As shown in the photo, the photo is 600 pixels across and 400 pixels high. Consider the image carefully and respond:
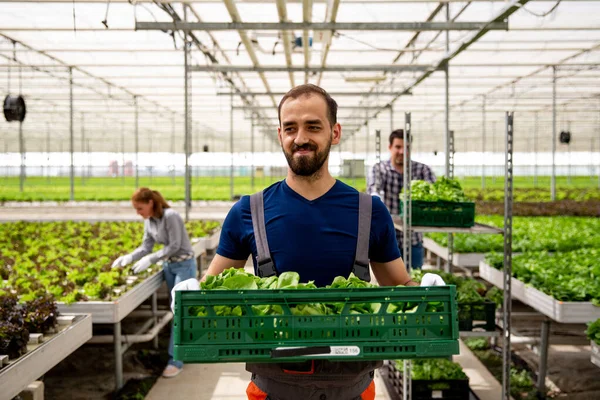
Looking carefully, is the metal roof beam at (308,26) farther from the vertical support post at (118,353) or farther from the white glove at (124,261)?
the vertical support post at (118,353)

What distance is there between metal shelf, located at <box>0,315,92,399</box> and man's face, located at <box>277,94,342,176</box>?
1.93 meters

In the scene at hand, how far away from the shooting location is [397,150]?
5090 mm

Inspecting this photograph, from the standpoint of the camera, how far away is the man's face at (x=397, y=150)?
504 centimetres

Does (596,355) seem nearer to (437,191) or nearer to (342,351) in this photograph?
(437,191)

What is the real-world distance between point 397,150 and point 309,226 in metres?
3.40

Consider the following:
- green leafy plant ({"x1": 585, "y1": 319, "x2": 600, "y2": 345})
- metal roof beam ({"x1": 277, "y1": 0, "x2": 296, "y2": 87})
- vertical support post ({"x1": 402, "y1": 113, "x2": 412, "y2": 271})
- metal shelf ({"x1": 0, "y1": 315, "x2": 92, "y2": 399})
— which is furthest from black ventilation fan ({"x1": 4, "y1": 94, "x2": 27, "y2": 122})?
green leafy plant ({"x1": 585, "y1": 319, "x2": 600, "y2": 345})

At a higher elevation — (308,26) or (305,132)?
(308,26)

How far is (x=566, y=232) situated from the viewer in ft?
28.5

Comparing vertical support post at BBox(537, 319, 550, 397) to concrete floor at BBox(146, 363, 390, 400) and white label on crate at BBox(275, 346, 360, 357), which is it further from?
white label on crate at BBox(275, 346, 360, 357)

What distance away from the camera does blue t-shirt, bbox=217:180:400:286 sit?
5.98 feet

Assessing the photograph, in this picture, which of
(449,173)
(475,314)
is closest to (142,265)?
(475,314)

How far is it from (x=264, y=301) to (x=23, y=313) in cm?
239

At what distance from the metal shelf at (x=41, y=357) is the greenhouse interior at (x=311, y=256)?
16 millimetres

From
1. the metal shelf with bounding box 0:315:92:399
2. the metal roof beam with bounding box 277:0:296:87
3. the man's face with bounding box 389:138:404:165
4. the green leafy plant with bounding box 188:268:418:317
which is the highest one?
the metal roof beam with bounding box 277:0:296:87
